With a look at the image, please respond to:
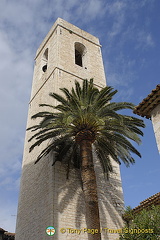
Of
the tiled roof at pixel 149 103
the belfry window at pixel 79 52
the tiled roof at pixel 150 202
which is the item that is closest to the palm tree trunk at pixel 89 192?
the tiled roof at pixel 149 103

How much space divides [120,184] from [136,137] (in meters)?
3.75

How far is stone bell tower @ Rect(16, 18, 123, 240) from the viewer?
11.1m

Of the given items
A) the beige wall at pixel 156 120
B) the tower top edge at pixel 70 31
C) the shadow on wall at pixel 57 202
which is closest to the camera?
the beige wall at pixel 156 120

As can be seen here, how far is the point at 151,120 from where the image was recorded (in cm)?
862

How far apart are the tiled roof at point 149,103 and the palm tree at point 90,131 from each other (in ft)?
5.37

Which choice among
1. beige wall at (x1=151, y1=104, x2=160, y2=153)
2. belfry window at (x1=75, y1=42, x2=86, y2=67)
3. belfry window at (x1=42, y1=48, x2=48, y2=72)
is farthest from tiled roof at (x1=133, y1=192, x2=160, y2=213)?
belfry window at (x1=42, y1=48, x2=48, y2=72)

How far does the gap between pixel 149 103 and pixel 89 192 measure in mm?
3844

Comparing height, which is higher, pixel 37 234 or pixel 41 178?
pixel 41 178

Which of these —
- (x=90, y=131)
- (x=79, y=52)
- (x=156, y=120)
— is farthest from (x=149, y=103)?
(x=79, y=52)

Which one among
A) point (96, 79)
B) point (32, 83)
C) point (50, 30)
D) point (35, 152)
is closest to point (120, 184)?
point (35, 152)

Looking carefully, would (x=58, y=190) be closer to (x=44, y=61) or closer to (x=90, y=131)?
(x=90, y=131)

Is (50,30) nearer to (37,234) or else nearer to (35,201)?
(35,201)

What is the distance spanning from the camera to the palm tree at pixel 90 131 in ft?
33.3

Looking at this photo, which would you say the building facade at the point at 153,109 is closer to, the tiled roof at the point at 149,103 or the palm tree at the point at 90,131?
the tiled roof at the point at 149,103
